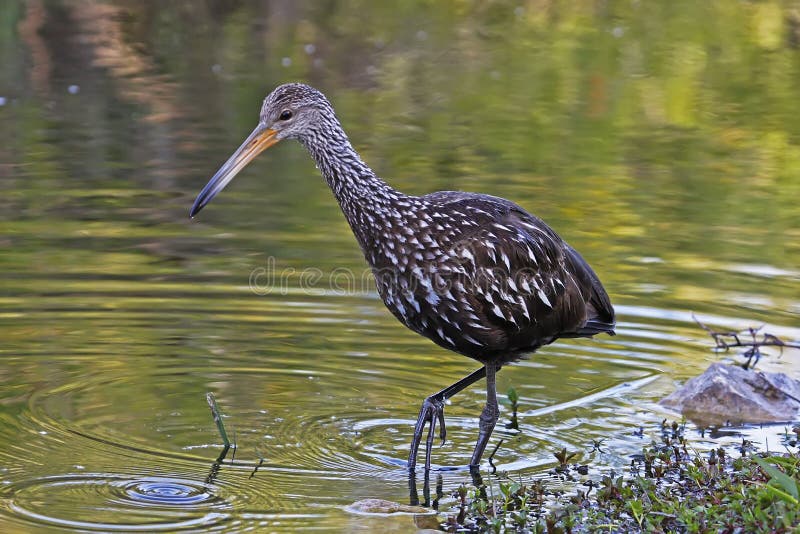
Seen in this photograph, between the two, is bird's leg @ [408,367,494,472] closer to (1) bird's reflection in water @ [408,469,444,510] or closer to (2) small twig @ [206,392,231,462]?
(1) bird's reflection in water @ [408,469,444,510]

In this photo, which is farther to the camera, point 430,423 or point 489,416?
point 489,416

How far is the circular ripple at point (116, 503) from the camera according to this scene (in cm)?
580

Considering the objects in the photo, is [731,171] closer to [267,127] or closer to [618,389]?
[618,389]

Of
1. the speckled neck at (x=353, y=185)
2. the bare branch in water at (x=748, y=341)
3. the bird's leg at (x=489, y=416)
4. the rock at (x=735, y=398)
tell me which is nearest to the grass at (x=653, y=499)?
the bird's leg at (x=489, y=416)

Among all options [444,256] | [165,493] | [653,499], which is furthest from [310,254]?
[653,499]

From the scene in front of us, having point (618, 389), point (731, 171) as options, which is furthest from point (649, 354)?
point (731, 171)

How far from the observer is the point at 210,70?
64.7 ft

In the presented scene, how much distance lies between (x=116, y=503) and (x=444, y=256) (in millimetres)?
1894

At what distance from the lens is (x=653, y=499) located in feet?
18.5

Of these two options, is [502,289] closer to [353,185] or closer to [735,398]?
[353,185]

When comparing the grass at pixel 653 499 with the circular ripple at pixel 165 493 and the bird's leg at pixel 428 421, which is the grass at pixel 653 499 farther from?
the circular ripple at pixel 165 493

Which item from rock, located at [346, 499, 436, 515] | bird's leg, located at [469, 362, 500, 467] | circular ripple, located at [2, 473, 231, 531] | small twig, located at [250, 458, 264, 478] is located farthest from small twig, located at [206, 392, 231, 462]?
bird's leg, located at [469, 362, 500, 467]

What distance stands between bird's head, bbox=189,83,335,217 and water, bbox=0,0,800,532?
1.45 metres

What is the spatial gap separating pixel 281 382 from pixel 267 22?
17991 mm
